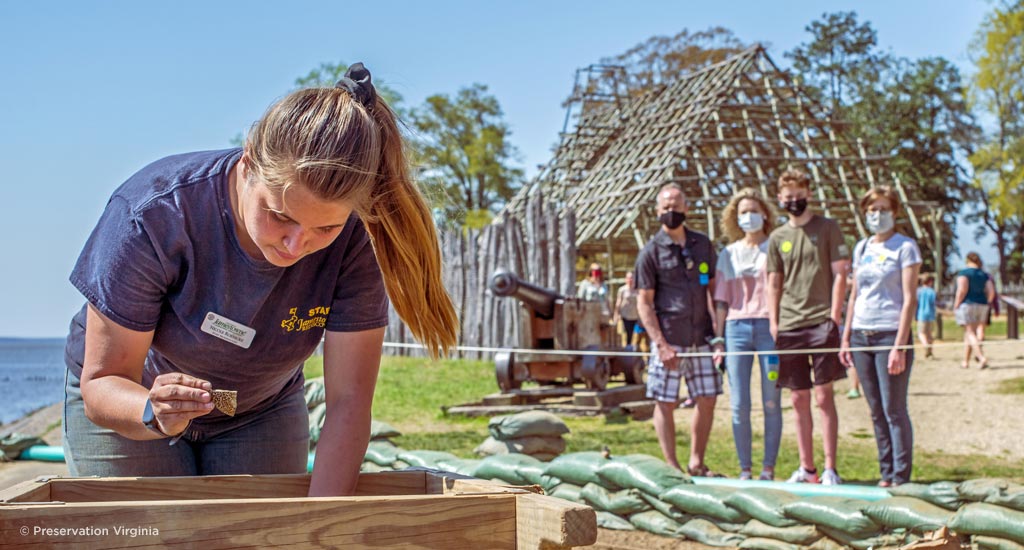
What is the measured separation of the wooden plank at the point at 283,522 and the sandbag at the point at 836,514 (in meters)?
2.81

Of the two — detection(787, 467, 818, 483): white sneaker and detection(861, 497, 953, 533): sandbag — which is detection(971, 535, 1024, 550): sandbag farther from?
detection(787, 467, 818, 483): white sneaker

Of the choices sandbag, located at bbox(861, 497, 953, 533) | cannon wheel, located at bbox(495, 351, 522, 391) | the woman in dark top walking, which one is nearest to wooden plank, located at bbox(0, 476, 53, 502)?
sandbag, located at bbox(861, 497, 953, 533)

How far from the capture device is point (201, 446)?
253 centimetres

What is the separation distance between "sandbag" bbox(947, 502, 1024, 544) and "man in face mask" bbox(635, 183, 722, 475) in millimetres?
2427

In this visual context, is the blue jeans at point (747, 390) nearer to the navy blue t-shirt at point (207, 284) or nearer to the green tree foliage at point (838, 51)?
the navy blue t-shirt at point (207, 284)

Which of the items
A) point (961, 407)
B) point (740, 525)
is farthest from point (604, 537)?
point (961, 407)

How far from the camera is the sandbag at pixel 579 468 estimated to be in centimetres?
523

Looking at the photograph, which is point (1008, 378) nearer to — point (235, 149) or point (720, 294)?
point (720, 294)

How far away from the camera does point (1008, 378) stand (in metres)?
12.2

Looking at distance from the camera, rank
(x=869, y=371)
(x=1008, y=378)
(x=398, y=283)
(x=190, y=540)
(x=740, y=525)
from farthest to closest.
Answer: (x=1008, y=378) → (x=869, y=371) → (x=740, y=525) → (x=398, y=283) → (x=190, y=540)

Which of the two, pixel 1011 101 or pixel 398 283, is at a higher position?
pixel 1011 101

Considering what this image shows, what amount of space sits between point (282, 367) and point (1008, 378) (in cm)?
1180

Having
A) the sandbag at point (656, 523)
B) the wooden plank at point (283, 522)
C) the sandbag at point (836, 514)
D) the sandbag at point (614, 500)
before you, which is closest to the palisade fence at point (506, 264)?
the sandbag at point (614, 500)

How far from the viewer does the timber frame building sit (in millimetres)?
25094
